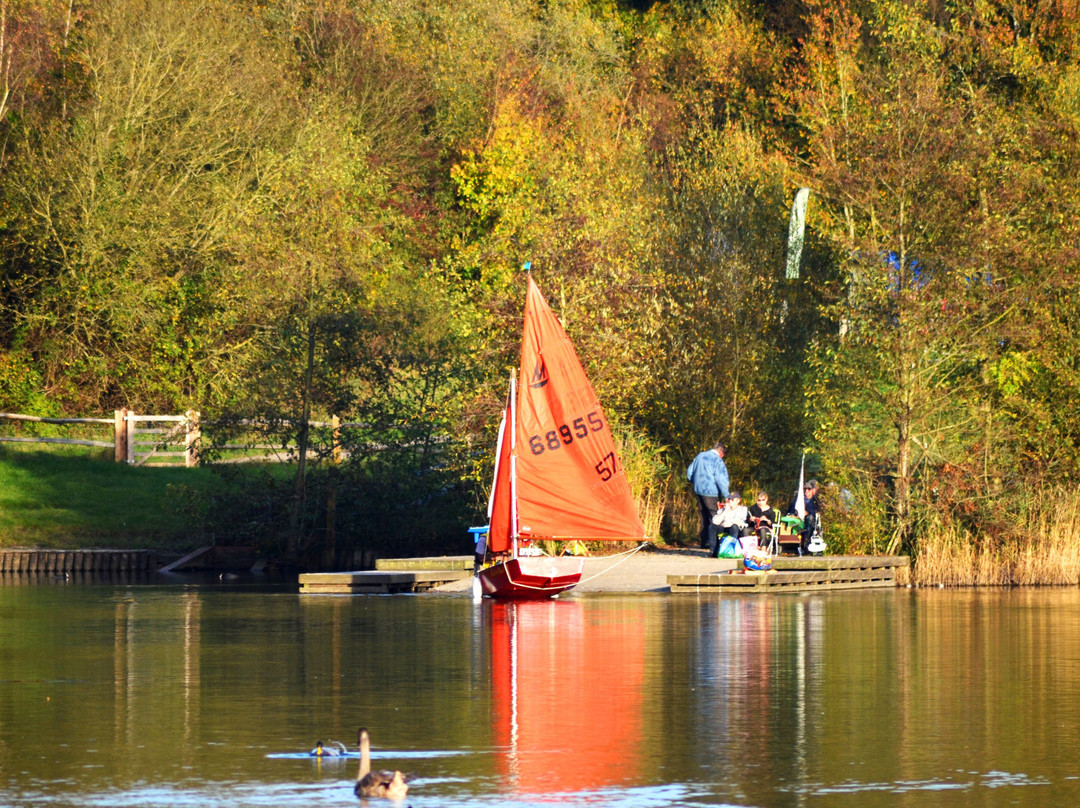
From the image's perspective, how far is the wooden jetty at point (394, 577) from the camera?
93.9ft

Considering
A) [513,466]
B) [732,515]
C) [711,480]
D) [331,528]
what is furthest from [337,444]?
[732,515]

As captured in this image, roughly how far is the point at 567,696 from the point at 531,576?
1033cm

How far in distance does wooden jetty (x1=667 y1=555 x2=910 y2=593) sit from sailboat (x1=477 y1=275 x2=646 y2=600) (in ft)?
4.29

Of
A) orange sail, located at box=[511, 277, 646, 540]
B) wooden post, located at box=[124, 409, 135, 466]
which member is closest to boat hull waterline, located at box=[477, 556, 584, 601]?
orange sail, located at box=[511, 277, 646, 540]

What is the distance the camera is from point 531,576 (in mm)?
26391

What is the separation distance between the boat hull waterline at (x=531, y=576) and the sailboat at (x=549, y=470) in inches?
0.8

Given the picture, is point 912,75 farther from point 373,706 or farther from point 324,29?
point 324,29

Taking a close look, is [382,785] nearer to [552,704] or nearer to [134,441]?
[552,704]

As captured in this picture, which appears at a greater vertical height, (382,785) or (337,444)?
(337,444)

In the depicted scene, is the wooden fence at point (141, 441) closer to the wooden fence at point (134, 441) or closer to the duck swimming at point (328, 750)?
the wooden fence at point (134, 441)

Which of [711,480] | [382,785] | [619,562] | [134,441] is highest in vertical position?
[134,441]

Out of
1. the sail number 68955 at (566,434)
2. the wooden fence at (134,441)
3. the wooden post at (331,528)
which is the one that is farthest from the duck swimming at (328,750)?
the wooden fence at (134,441)

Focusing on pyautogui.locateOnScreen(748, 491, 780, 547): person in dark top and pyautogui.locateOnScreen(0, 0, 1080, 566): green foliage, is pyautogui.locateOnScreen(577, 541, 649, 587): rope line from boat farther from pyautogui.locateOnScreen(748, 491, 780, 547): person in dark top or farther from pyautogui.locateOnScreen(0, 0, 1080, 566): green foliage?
pyautogui.locateOnScreen(748, 491, 780, 547): person in dark top

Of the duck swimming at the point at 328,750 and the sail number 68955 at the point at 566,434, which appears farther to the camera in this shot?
the sail number 68955 at the point at 566,434
